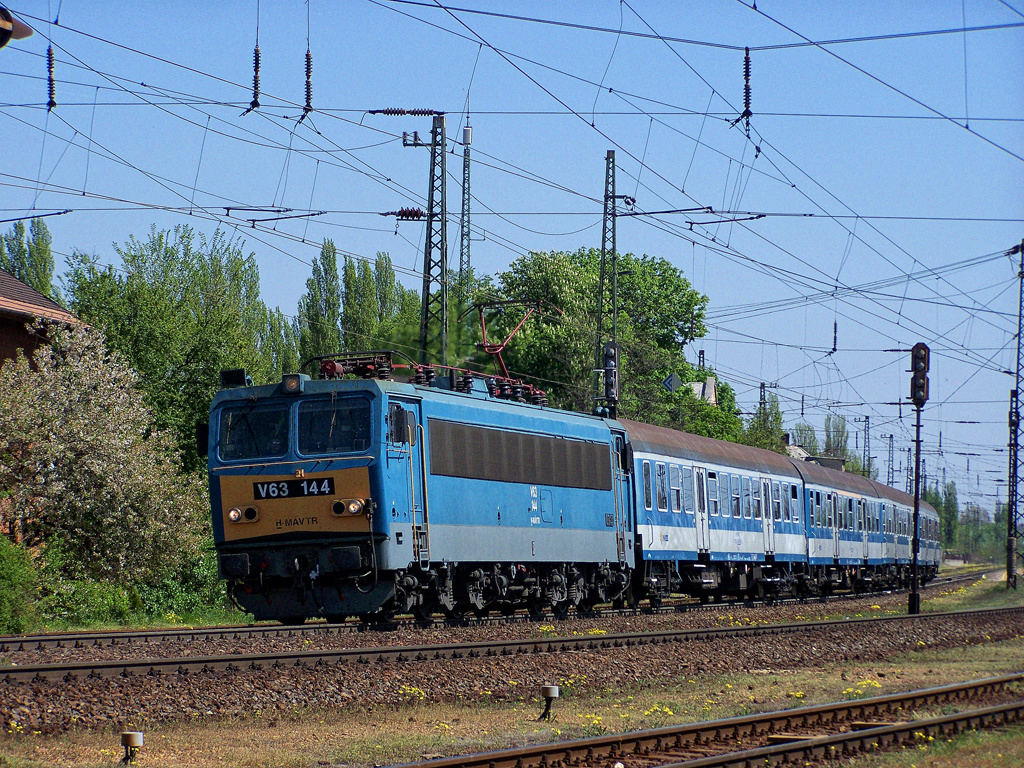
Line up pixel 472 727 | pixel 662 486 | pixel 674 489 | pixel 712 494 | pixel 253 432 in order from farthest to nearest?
pixel 712 494, pixel 674 489, pixel 662 486, pixel 253 432, pixel 472 727

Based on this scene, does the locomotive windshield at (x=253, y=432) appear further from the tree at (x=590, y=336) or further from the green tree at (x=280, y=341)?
the green tree at (x=280, y=341)

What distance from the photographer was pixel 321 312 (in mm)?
68062

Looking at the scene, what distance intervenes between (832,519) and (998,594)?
313 inches

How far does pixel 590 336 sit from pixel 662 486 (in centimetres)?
3094

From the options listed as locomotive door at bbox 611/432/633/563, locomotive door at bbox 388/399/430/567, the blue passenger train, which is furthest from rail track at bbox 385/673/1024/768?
locomotive door at bbox 611/432/633/563

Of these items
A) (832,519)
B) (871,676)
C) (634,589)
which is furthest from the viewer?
(832,519)

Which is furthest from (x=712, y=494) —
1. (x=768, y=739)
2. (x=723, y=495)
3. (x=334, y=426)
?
(x=768, y=739)

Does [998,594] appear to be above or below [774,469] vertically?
below

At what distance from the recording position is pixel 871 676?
1684cm

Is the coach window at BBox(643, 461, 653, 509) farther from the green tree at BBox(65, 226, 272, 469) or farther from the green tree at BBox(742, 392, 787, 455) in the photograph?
the green tree at BBox(742, 392, 787, 455)

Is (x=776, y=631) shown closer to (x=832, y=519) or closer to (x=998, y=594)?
(x=832, y=519)

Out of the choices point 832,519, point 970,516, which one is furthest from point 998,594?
point 970,516

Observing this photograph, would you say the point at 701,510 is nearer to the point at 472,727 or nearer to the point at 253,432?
the point at 253,432

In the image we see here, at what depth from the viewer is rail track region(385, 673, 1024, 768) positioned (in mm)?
9922
